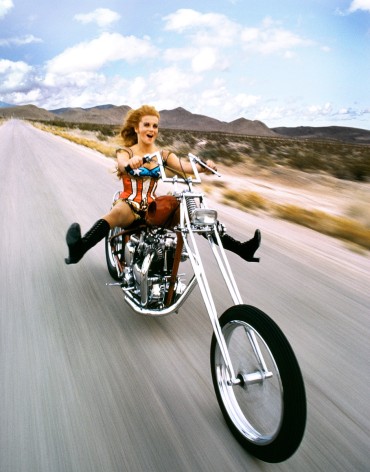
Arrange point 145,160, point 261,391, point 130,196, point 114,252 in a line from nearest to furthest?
point 261,391 → point 145,160 → point 130,196 → point 114,252

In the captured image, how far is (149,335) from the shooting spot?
121 inches

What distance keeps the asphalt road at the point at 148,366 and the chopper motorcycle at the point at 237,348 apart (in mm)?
153

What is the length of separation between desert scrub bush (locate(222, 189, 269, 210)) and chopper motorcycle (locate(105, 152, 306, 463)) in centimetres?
504

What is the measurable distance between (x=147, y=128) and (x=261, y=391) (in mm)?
2254

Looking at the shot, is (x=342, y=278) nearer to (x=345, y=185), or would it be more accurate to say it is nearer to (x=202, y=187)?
(x=202, y=187)

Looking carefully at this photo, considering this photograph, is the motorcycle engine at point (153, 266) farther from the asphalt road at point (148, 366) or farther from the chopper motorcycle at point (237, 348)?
the asphalt road at point (148, 366)

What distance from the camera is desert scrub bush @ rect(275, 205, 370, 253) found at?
5894 mm

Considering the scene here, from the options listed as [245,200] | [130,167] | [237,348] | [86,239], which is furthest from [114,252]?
[245,200]

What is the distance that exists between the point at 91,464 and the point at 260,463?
2.59 ft

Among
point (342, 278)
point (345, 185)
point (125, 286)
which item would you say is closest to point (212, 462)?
point (125, 286)

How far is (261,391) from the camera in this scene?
6.41ft

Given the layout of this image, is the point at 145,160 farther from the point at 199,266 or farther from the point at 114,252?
the point at 114,252

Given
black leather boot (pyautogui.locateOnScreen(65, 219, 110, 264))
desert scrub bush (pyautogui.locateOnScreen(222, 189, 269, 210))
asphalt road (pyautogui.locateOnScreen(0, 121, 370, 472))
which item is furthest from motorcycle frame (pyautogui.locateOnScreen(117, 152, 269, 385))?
desert scrub bush (pyautogui.locateOnScreen(222, 189, 269, 210))

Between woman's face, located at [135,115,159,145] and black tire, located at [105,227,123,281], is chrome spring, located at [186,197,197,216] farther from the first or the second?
black tire, located at [105,227,123,281]
